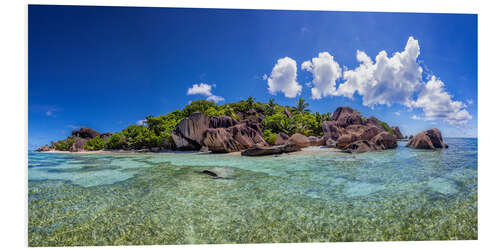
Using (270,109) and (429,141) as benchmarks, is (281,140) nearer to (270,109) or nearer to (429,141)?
(429,141)

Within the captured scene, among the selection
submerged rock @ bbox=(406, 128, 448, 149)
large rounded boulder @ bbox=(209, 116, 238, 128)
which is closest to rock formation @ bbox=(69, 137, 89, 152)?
large rounded boulder @ bbox=(209, 116, 238, 128)

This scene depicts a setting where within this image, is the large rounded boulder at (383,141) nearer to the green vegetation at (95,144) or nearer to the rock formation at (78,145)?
the green vegetation at (95,144)

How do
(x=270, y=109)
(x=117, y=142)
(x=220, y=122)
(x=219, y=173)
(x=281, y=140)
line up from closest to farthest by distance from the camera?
(x=219, y=173) < (x=281, y=140) < (x=220, y=122) < (x=117, y=142) < (x=270, y=109)

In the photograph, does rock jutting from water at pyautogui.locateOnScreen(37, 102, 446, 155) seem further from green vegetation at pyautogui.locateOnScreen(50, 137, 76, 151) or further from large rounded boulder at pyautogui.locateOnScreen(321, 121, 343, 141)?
green vegetation at pyautogui.locateOnScreen(50, 137, 76, 151)

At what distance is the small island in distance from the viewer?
14.0 metres

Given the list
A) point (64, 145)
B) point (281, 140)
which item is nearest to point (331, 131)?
point (281, 140)

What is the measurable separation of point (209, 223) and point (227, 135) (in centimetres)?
1166

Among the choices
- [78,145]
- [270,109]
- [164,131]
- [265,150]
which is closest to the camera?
[265,150]

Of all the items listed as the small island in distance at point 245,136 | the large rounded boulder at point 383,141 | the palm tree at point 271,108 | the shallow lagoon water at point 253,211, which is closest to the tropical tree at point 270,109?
the palm tree at point 271,108

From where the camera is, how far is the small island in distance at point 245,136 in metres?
14.0

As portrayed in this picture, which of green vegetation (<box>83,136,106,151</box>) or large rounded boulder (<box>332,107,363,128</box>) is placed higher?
large rounded boulder (<box>332,107,363,128</box>)

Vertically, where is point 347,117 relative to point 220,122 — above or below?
above

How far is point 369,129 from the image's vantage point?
50.6 ft

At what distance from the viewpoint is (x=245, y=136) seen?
1590 centimetres
